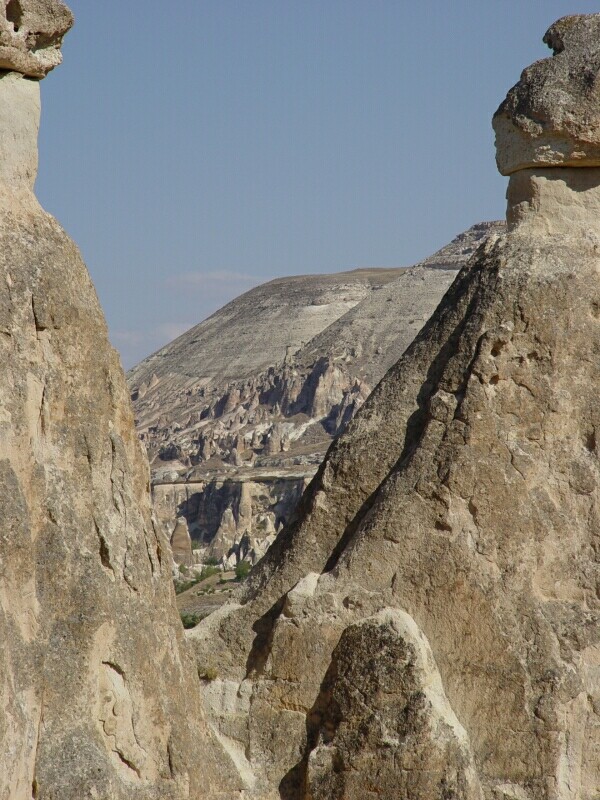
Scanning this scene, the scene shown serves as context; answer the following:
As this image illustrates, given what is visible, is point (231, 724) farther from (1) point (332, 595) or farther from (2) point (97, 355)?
(2) point (97, 355)

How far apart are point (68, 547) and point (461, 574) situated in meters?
3.38

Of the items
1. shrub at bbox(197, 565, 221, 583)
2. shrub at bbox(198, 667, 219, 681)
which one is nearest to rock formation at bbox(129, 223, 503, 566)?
shrub at bbox(197, 565, 221, 583)

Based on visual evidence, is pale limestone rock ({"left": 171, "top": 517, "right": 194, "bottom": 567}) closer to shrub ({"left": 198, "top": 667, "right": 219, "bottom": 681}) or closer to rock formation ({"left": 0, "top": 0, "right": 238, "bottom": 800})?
shrub ({"left": 198, "top": 667, "right": 219, "bottom": 681})

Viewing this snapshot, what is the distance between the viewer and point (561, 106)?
1370 centimetres

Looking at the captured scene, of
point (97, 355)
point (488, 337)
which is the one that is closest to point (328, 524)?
point (488, 337)

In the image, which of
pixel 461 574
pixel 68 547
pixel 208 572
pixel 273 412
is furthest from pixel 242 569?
pixel 273 412

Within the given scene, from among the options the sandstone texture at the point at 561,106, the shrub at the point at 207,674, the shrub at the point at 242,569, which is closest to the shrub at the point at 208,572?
the shrub at the point at 242,569

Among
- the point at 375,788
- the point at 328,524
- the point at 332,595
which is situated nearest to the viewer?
the point at 375,788

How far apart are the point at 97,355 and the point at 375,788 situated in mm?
3690

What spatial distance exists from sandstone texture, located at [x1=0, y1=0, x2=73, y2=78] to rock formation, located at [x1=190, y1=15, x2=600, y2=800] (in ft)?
13.3

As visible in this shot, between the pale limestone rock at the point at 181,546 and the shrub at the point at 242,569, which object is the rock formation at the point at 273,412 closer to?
the pale limestone rock at the point at 181,546

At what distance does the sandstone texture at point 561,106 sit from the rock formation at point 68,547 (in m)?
4.37

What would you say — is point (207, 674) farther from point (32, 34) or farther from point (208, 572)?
point (208, 572)

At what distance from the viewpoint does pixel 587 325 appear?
1298 centimetres
